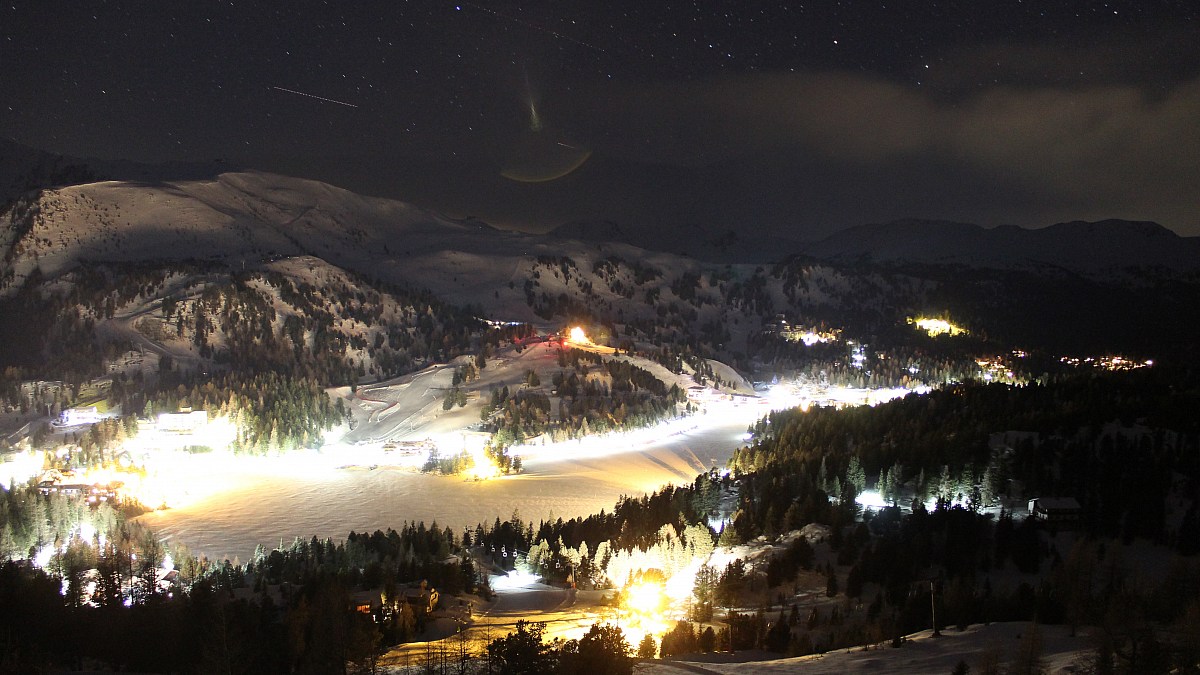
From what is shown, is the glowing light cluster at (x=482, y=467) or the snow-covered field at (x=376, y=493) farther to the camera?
the glowing light cluster at (x=482, y=467)

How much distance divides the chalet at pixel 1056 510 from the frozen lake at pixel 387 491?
39408 mm

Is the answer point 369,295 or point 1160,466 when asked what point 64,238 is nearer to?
point 369,295

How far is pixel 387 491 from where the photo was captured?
3526 inches

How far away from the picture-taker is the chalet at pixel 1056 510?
50.8m

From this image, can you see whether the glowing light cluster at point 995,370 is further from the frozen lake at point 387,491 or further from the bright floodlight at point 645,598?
the bright floodlight at point 645,598

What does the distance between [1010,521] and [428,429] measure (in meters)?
87.0

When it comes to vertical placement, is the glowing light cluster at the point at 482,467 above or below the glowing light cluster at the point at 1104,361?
below

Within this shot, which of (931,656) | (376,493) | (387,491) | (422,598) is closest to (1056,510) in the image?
(931,656)

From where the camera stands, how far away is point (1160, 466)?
54219 millimetres

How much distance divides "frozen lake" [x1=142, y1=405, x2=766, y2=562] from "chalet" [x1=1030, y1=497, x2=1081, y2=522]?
39.4m

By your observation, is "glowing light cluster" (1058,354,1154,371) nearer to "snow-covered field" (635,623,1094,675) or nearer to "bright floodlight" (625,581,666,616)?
"bright floodlight" (625,581,666,616)

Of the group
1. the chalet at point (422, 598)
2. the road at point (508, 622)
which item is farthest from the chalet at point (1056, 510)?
the chalet at point (422, 598)

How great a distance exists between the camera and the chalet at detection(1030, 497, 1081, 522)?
5075 cm

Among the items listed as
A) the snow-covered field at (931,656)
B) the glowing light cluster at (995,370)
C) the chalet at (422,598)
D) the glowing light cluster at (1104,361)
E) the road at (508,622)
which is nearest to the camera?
the snow-covered field at (931,656)
